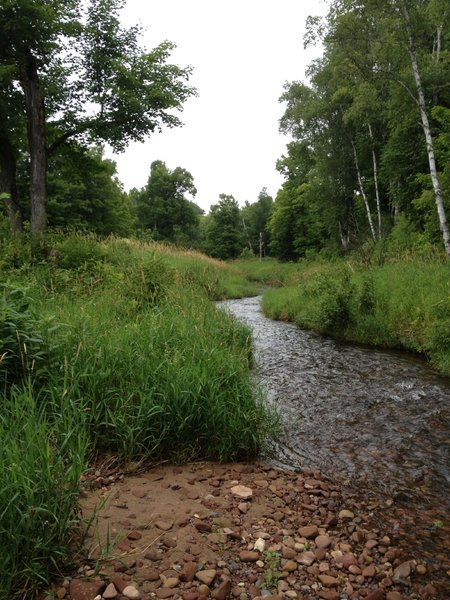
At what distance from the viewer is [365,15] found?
1377cm

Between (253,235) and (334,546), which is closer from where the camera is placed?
(334,546)

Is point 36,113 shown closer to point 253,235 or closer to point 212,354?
point 212,354

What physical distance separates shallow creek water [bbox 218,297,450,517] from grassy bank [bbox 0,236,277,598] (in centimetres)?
72

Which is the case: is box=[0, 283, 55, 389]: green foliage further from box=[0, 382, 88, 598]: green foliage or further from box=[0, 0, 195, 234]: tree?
box=[0, 0, 195, 234]: tree

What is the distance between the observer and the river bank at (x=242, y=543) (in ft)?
7.20

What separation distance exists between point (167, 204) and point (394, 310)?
162 feet

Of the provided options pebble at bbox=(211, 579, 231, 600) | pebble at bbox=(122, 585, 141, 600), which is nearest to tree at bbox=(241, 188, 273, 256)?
pebble at bbox=(211, 579, 231, 600)

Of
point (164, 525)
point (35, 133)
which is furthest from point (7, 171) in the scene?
point (164, 525)

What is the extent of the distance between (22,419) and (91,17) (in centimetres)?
1511

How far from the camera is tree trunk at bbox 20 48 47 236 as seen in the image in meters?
11.9


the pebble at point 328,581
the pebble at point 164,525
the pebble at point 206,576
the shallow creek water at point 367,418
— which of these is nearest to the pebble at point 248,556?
the pebble at point 206,576

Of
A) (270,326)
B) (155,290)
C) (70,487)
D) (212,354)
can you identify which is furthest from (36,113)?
(70,487)

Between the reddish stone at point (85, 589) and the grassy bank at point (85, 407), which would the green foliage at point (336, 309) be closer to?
the grassy bank at point (85, 407)

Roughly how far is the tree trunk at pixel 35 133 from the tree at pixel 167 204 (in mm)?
41740
